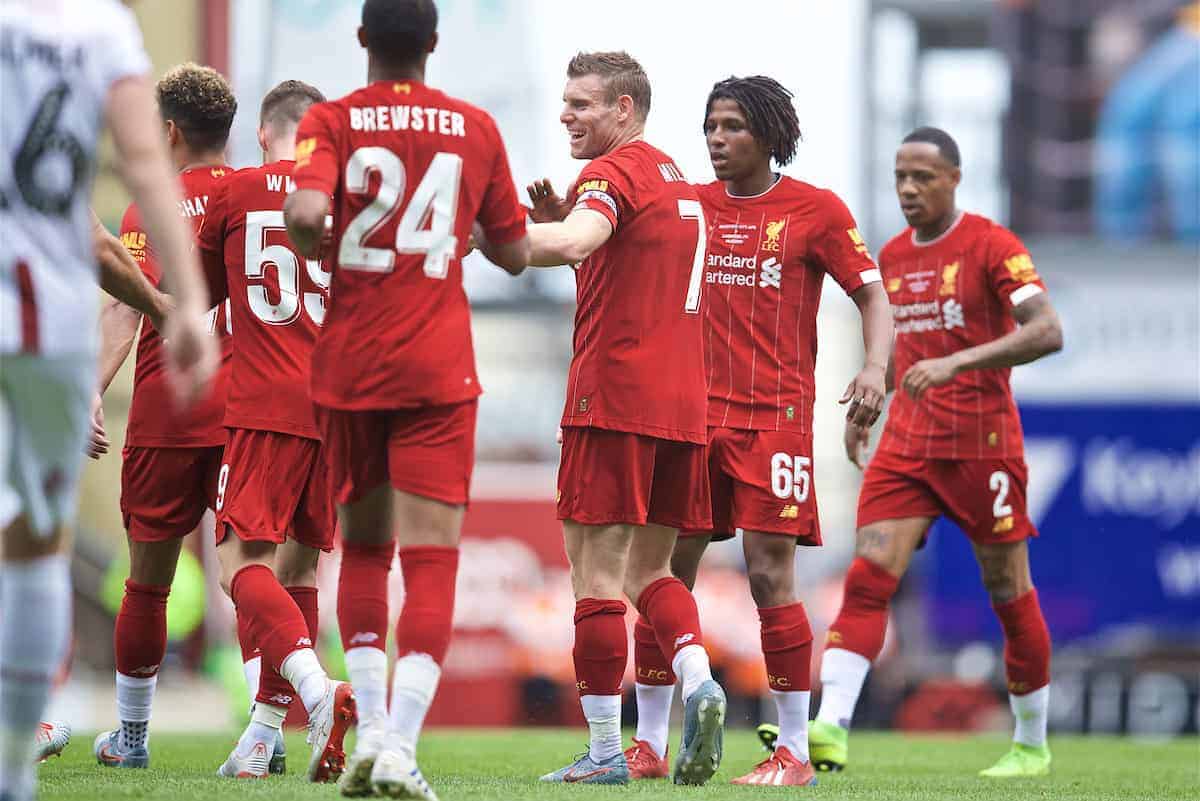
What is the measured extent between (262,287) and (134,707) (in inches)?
60.0

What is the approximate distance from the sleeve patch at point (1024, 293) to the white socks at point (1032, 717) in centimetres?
168

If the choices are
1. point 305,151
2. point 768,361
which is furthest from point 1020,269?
point 305,151

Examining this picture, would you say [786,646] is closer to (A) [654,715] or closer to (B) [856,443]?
(A) [654,715]

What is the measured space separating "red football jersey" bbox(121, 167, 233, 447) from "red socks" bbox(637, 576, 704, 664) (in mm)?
1558

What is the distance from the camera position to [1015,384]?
1697 centimetres

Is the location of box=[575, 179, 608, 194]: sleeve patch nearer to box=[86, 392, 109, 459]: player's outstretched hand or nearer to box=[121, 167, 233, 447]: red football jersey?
box=[121, 167, 233, 447]: red football jersey

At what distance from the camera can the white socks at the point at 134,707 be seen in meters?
6.28

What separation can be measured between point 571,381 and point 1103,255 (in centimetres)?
1260

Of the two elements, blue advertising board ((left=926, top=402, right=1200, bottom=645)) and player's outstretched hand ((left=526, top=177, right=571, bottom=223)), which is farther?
blue advertising board ((left=926, top=402, right=1200, bottom=645))

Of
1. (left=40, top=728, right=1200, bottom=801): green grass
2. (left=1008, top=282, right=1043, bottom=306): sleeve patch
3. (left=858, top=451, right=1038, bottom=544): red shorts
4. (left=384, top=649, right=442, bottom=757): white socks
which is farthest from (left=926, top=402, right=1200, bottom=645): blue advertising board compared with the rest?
(left=384, top=649, right=442, bottom=757): white socks

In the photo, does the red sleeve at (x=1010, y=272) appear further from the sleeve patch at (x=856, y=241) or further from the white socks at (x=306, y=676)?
the white socks at (x=306, y=676)

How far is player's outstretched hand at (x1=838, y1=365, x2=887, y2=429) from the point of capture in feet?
20.8

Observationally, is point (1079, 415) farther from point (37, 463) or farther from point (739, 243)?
point (37, 463)

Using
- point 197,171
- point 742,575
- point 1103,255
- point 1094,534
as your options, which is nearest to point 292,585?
point 197,171
